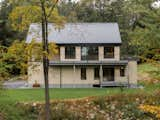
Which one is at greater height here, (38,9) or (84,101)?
(38,9)

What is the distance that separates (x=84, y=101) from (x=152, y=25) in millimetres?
19273

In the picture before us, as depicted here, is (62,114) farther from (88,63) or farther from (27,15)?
(88,63)

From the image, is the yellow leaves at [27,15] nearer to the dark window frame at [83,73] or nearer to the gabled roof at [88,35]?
the gabled roof at [88,35]

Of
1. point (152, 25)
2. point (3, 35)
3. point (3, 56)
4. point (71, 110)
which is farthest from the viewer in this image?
point (3, 35)

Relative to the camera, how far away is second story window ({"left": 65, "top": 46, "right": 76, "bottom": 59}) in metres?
40.5

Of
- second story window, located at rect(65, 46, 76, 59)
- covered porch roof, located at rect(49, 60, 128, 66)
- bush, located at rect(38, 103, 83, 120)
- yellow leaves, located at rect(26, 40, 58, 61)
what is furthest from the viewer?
second story window, located at rect(65, 46, 76, 59)

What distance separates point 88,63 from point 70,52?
7.18ft

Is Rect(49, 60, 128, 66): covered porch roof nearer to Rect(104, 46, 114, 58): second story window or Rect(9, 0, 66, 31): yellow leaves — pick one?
Rect(104, 46, 114, 58): second story window

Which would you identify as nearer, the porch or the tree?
the tree

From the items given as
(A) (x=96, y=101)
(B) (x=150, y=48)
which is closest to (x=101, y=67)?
(A) (x=96, y=101)

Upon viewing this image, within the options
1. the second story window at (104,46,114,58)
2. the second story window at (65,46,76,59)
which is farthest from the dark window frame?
the second story window at (104,46,114,58)

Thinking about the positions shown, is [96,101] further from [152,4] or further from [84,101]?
[152,4]

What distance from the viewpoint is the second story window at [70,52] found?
40.5 meters

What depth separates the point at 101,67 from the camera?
4025 centimetres
